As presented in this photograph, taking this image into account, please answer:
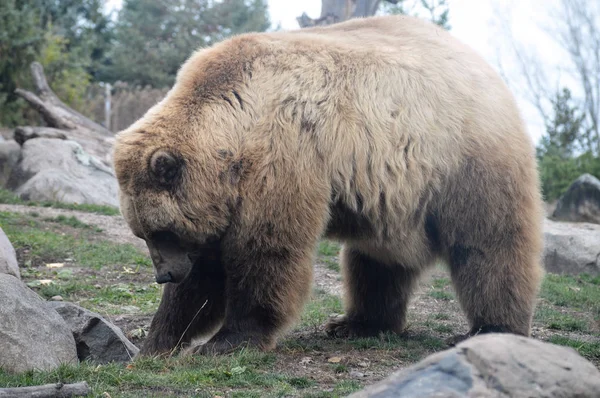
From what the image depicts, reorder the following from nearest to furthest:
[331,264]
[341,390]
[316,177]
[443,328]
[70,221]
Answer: [341,390] < [316,177] < [443,328] < [331,264] < [70,221]

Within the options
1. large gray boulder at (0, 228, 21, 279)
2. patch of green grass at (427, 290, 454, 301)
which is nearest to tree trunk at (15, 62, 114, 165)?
large gray boulder at (0, 228, 21, 279)

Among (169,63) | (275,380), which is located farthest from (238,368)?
(169,63)

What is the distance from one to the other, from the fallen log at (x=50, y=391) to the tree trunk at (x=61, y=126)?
1117 cm

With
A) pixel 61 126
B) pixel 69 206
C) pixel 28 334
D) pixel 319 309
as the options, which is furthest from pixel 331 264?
pixel 61 126

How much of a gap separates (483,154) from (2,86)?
51.6 feet

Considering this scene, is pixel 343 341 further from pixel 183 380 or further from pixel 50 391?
pixel 50 391

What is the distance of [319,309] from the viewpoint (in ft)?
24.2

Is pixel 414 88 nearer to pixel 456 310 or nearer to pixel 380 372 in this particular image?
pixel 380 372

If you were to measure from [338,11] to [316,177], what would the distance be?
7.08 metres

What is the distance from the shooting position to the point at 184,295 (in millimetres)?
5395

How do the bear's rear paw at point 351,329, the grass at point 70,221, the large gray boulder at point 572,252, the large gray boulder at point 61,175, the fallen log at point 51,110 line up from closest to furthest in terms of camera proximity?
1. the bear's rear paw at point 351,329
2. the large gray boulder at point 572,252
3. the grass at point 70,221
4. the large gray boulder at point 61,175
5. the fallen log at point 51,110

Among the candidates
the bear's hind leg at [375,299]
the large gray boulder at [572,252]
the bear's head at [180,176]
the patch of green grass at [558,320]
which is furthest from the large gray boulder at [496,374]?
the large gray boulder at [572,252]

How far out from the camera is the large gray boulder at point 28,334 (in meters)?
4.52

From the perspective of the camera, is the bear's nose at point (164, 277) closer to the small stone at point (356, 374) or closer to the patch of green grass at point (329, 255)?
the small stone at point (356, 374)
